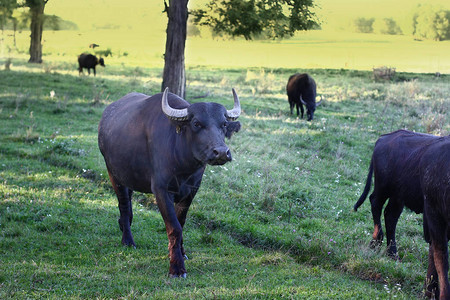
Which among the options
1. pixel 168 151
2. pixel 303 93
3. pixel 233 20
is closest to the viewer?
pixel 168 151

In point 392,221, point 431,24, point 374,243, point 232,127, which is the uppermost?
point 431,24

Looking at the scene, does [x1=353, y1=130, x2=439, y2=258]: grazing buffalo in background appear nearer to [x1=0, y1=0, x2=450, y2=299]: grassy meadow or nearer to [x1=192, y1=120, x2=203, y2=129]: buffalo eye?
[x1=0, y1=0, x2=450, y2=299]: grassy meadow

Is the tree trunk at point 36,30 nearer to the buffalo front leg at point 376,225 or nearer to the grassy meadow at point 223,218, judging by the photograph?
the grassy meadow at point 223,218

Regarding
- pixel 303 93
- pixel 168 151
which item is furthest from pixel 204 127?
pixel 303 93

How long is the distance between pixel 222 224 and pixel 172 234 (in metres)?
1.92

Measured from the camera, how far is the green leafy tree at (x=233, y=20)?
14.9 m

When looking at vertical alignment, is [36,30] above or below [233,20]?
below

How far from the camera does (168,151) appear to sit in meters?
5.99

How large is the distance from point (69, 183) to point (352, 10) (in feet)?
274

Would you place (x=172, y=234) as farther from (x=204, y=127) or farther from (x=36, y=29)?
(x=36, y=29)

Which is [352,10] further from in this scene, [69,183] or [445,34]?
[69,183]

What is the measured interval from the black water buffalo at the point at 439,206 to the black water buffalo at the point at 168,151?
2108mm

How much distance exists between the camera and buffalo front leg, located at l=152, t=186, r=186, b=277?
570 cm

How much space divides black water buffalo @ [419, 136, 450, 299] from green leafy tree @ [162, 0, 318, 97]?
405 inches
